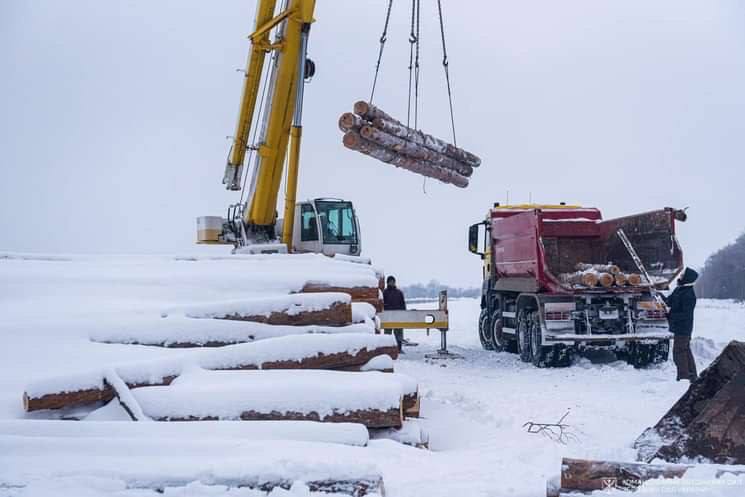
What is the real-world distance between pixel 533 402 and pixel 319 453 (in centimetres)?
474

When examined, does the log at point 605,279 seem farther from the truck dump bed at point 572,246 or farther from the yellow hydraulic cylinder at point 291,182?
the yellow hydraulic cylinder at point 291,182

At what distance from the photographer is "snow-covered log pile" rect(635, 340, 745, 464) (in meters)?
5.16

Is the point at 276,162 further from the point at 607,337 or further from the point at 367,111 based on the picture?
the point at 607,337

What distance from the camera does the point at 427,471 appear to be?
16.1 feet

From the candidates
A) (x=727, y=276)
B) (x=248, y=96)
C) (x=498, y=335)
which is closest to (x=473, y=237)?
(x=498, y=335)

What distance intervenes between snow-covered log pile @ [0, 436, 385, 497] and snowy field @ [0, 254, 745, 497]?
0.02 metres

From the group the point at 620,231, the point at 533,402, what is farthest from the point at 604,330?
the point at 533,402

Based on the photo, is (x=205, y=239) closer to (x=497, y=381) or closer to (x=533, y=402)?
(x=497, y=381)

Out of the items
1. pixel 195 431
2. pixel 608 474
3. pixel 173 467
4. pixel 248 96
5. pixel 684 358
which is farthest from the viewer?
pixel 248 96

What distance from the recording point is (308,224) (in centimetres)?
1445

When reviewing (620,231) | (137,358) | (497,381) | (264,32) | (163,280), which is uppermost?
(264,32)

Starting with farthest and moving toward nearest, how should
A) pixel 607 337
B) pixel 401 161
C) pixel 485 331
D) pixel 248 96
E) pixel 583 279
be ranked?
pixel 485 331
pixel 248 96
pixel 401 161
pixel 583 279
pixel 607 337

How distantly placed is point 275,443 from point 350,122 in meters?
7.60

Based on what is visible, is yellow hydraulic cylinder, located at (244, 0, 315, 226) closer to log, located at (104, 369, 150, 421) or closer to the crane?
the crane
